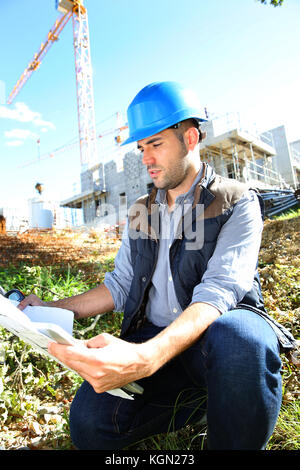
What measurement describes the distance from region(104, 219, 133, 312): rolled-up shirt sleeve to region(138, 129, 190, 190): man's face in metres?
0.45

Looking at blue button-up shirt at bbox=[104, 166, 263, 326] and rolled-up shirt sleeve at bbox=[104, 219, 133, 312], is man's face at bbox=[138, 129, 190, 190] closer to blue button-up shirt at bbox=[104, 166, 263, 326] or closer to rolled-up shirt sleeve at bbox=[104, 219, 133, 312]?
blue button-up shirt at bbox=[104, 166, 263, 326]

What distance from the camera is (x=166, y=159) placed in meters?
1.99

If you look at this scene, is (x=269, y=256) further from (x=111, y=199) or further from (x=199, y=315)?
(x=111, y=199)

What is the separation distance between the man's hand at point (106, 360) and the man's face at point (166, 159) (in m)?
1.10

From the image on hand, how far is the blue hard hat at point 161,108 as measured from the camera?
2.02 meters

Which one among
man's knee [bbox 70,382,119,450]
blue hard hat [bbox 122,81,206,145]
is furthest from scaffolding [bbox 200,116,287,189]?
man's knee [bbox 70,382,119,450]

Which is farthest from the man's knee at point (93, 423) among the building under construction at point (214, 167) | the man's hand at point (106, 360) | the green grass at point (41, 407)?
the building under construction at point (214, 167)

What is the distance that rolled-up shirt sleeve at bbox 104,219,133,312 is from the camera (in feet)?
6.75

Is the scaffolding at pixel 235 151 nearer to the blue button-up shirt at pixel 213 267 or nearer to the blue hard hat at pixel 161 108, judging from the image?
the blue hard hat at pixel 161 108

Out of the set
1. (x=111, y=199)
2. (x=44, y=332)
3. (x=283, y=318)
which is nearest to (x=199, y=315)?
(x=44, y=332)

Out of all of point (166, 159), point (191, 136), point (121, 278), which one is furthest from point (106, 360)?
point (191, 136)

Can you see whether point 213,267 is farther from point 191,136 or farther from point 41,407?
point 41,407
